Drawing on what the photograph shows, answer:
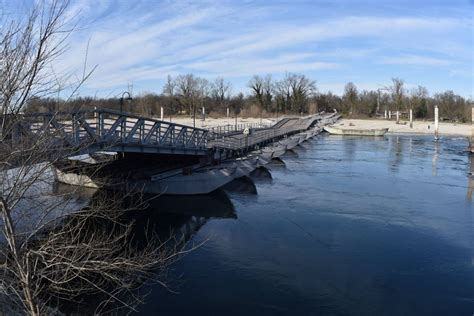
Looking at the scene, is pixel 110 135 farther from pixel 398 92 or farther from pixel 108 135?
pixel 398 92

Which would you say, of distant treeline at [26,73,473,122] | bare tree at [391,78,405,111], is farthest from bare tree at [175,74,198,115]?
bare tree at [391,78,405,111]

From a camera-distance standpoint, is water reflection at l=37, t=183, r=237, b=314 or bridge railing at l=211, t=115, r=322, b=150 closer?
water reflection at l=37, t=183, r=237, b=314

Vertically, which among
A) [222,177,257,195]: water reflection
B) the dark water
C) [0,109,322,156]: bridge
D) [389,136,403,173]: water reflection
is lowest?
the dark water

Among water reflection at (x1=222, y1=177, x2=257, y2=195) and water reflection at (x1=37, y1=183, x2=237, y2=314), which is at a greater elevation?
water reflection at (x1=222, y1=177, x2=257, y2=195)

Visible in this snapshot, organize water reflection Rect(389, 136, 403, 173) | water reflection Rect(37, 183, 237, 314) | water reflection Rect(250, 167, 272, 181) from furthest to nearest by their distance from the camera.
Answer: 1. water reflection Rect(389, 136, 403, 173)
2. water reflection Rect(250, 167, 272, 181)
3. water reflection Rect(37, 183, 237, 314)

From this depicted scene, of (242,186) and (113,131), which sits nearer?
(113,131)

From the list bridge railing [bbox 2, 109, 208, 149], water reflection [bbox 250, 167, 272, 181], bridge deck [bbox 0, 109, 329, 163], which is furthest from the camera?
water reflection [bbox 250, 167, 272, 181]

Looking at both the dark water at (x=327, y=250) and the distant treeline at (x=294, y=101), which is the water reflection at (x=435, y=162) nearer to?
the dark water at (x=327, y=250)

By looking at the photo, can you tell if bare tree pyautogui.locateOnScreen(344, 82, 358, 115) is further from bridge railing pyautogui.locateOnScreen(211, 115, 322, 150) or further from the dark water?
the dark water

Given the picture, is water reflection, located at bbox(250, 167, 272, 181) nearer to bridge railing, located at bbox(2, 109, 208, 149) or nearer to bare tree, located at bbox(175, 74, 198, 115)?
bridge railing, located at bbox(2, 109, 208, 149)

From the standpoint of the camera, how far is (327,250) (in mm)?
19672

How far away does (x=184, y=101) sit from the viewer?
123 metres

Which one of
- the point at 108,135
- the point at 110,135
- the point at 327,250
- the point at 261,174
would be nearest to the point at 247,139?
the point at 261,174

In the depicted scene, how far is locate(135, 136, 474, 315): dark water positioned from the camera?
1483cm
